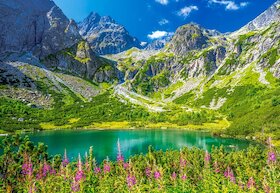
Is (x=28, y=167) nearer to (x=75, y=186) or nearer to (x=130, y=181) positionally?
(x=75, y=186)

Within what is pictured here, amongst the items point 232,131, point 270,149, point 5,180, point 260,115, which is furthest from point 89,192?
point 260,115

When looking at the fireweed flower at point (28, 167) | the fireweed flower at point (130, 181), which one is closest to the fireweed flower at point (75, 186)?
the fireweed flower at point (130, 181)

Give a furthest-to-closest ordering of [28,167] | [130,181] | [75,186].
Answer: [28,167]
[75,186]
[130,181]

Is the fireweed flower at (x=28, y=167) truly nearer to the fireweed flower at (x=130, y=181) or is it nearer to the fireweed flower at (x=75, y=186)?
the fireweed flower at (x=75, y=186)

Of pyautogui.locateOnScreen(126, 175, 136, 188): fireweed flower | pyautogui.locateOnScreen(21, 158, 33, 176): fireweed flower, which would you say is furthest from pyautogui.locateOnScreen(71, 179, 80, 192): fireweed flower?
pyautogui.locateOnScreen(21, 158, 33, 176): fireweed flower

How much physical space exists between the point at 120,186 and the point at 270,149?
11.6 metres

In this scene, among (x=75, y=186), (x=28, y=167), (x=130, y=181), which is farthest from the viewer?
(x=28, y=167)

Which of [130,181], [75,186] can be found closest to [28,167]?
[75,186]

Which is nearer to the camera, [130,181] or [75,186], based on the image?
[130,181]

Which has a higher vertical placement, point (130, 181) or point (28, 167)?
point (130, 181)

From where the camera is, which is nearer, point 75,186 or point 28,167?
point 75,186

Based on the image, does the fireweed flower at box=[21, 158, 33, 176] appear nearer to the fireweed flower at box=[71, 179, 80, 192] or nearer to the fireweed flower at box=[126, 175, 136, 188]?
the fireweed flower at box=[71, 179, 80, 192]

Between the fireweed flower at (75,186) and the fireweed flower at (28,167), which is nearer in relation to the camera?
the fireweed flower at (75,186)

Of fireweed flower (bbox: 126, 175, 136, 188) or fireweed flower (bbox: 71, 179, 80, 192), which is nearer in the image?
fireweed flower (bbox: 126, 175, 136, 188)
